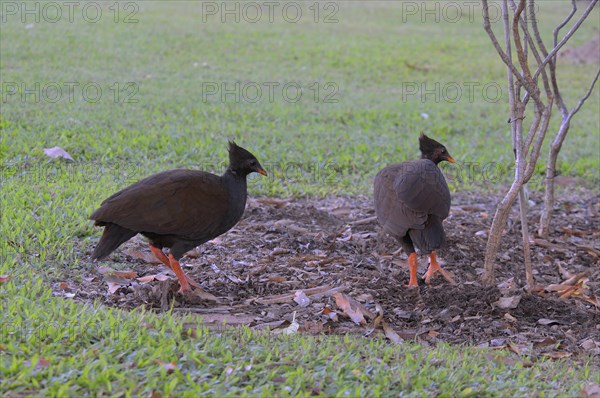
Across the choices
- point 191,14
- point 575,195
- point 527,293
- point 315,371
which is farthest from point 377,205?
point 191,14

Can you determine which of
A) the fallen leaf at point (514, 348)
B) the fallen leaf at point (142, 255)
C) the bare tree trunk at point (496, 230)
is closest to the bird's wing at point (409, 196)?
the bare tree trunk at point (496, 230)

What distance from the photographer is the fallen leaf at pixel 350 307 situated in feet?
17.8

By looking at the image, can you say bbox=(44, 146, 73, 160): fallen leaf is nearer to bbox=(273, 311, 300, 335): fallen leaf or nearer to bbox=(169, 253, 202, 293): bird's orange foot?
bbox=(169, 253, 202, 293): bird's orange foot

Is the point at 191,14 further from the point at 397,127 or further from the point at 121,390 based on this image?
the point at 121,390

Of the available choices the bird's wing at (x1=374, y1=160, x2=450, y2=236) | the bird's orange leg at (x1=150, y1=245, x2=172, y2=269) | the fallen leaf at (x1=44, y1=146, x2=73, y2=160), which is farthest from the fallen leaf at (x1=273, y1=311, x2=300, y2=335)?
the fallen leaf at (x1=44, y1=146, x2=73, y2=160)

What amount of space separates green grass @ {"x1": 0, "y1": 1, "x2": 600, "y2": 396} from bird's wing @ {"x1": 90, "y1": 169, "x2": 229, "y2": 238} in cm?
65

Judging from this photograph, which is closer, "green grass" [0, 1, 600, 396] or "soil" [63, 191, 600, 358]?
"green grass" [0, 1, 600, 396]

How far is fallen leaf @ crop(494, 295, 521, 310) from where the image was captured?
224 inches

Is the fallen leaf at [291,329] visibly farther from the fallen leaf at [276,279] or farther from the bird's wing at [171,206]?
the bird's wing at [171,206]

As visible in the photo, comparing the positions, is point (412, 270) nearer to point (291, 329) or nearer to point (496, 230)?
point (496, 230)

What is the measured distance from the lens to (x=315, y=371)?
4.20 meters

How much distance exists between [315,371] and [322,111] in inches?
339

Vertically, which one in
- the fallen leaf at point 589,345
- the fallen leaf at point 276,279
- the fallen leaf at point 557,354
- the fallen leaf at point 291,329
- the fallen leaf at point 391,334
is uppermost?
the fallen leaf at point 291,329

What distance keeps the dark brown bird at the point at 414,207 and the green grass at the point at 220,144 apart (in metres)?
1.37
